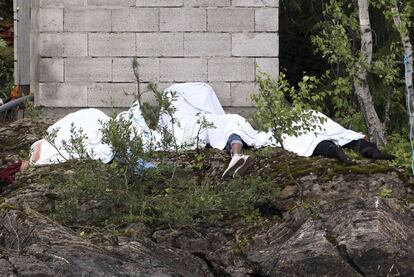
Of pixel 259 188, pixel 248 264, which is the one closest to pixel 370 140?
pixel 259 188

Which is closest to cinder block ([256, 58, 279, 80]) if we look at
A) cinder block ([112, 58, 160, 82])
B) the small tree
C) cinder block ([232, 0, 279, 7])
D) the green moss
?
cinder block ([232, 0, 279, 7])

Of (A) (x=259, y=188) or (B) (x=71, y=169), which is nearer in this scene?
(A) (x=259, y=188)

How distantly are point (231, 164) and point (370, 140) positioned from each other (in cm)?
203

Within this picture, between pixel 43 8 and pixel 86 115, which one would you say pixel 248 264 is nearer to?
pixel 86 115

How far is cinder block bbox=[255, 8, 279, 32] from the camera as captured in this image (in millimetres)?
11562

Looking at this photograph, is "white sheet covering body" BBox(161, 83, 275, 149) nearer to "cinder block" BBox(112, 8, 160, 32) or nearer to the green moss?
"cinder block" BBox(112, 8, 160, 32)

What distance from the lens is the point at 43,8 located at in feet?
37.8

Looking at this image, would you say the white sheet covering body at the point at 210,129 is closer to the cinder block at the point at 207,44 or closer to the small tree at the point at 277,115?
the cinder block at the point at 207,44

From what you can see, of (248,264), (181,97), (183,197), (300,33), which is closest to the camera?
(248,264)

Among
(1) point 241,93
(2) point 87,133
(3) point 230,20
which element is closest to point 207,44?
(3) point 230,20

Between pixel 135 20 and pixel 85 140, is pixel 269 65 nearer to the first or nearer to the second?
pixel 135 20

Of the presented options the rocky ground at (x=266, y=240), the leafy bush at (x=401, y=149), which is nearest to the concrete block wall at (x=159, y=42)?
the leafy bush at (x=401, y=149)

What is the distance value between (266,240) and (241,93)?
350cm

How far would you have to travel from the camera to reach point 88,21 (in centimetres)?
1156
